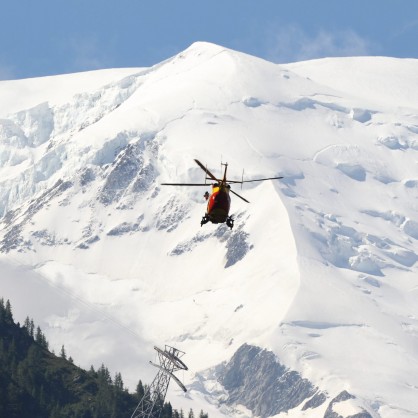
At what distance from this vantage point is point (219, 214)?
198m
